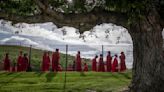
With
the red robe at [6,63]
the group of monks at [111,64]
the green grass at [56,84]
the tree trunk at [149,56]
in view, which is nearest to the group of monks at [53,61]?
the green grass at [56,84]

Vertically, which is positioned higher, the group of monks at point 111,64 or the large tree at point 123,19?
the large tree at point 123,19

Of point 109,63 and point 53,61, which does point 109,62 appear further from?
point 53,61

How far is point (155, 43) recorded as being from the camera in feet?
50.0

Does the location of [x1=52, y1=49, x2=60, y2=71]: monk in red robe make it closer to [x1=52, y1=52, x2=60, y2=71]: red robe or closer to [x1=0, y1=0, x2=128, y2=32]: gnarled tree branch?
[x1=52, y1=52, x2=60, y2=71]: red robe

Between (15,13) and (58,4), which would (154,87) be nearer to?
(58,4)

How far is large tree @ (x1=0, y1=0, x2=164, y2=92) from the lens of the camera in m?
15.0

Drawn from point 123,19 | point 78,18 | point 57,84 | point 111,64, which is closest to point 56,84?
point 57,84

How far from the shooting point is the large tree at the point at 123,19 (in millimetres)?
14953

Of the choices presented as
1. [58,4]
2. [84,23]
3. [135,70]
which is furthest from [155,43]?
[58,4]

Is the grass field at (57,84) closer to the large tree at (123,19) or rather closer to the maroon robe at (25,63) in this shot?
the large tree at (123,19)

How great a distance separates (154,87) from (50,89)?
5.45m

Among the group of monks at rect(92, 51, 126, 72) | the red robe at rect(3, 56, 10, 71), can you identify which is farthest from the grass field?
the red robe at rect(3, 56, 10, 71)

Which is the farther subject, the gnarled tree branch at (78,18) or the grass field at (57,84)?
the grass field at (57,84)

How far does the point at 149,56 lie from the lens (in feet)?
49.9
